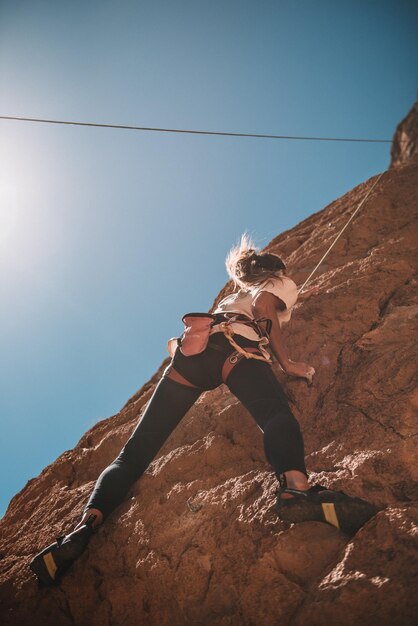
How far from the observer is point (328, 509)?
175 centimetres

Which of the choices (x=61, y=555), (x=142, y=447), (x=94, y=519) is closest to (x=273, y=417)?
(x=142, y=447)

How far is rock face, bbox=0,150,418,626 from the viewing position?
1.64 m

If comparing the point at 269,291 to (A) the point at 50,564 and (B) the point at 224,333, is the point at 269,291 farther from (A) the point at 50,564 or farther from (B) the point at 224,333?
(A) the point at 50,564

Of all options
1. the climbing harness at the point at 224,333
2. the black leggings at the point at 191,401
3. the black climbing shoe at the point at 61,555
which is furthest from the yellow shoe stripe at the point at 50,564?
the climbing harness at the point at 224,333

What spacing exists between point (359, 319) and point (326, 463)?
1.49 metres

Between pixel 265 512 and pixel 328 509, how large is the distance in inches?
15.7

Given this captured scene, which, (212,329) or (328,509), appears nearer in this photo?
(328,509)

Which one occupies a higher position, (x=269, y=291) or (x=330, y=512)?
(x=269, y=291)

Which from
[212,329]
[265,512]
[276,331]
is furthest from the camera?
[276,331]

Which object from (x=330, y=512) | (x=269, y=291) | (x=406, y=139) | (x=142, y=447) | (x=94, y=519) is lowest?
(x=330, y=512)

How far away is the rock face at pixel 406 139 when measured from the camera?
10.8 metres

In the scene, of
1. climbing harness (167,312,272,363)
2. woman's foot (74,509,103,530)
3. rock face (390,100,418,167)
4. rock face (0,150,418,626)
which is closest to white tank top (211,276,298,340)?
climbing harness (167,312,272,363)

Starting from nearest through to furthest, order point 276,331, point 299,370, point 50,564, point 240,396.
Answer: point 50,564 → point 240,396 → point 276,331 → point 299,370

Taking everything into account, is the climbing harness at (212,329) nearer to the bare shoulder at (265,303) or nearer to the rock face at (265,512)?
the bare shoulder at (265,303)
